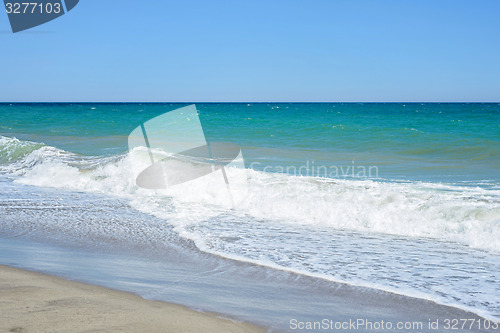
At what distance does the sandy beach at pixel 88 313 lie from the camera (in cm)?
290

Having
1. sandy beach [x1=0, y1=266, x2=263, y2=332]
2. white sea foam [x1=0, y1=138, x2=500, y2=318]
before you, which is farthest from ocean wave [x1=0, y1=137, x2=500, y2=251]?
sandy beach [x1=0, y1=266, x2=263, y2=332]

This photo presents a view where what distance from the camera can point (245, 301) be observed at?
3.67 m

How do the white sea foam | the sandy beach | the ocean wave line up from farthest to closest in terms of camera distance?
the ocean wave, the white sea foam, the sandy beach

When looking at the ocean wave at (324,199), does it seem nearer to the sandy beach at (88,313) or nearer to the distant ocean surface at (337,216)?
the distant ocean surface at (337,216)

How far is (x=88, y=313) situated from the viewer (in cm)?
313

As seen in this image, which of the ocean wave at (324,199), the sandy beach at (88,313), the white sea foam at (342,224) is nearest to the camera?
the sandy beach at (88,313)

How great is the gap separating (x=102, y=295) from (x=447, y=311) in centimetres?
246

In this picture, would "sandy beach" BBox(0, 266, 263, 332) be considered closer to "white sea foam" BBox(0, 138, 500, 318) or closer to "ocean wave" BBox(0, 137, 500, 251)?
"white sea foam" BBox(0, 138, 500, 318)

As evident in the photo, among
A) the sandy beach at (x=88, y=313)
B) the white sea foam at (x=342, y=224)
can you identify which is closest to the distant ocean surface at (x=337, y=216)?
the white sea foam at (x=342, y=224)

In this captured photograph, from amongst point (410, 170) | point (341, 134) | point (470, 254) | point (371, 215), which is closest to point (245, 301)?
point (470, 254)

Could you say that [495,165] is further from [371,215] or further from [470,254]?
[470,254]

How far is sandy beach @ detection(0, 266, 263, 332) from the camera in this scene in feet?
9.51

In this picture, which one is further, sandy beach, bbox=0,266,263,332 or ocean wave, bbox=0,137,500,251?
ocean wave, bbox=0,137,500,251

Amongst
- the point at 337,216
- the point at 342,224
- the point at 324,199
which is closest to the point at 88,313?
the point at 342,224
